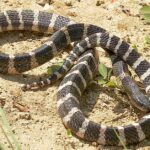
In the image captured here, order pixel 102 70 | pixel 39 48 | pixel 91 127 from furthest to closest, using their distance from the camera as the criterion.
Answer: pixel 39 48 < pixel 102 70 < pixel 91 127

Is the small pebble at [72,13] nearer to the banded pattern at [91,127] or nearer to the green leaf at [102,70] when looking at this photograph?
the green leaf at [102,70]

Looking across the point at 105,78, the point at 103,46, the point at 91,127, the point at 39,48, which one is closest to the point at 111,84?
the point at 105,78

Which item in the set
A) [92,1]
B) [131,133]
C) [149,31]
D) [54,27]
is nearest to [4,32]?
[54,27]

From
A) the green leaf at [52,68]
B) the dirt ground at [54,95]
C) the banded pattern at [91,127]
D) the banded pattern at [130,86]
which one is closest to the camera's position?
the banded pattern at [91,127]

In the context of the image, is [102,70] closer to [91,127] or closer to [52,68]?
[52,68]

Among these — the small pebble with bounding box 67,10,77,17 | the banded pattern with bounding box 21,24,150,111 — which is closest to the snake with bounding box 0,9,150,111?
the banded pattern with bounding box 21,24,150,111

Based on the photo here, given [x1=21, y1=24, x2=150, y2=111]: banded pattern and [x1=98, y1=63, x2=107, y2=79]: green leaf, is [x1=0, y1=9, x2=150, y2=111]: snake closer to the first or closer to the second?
[x1=21, y1=24, x2=150, y2=111]: banded pattern

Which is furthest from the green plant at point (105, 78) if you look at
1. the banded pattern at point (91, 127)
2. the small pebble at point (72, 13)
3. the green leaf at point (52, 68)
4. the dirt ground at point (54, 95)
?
the small pebble at point (72, 13)

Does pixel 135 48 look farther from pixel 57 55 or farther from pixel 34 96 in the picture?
pixel 34 96
